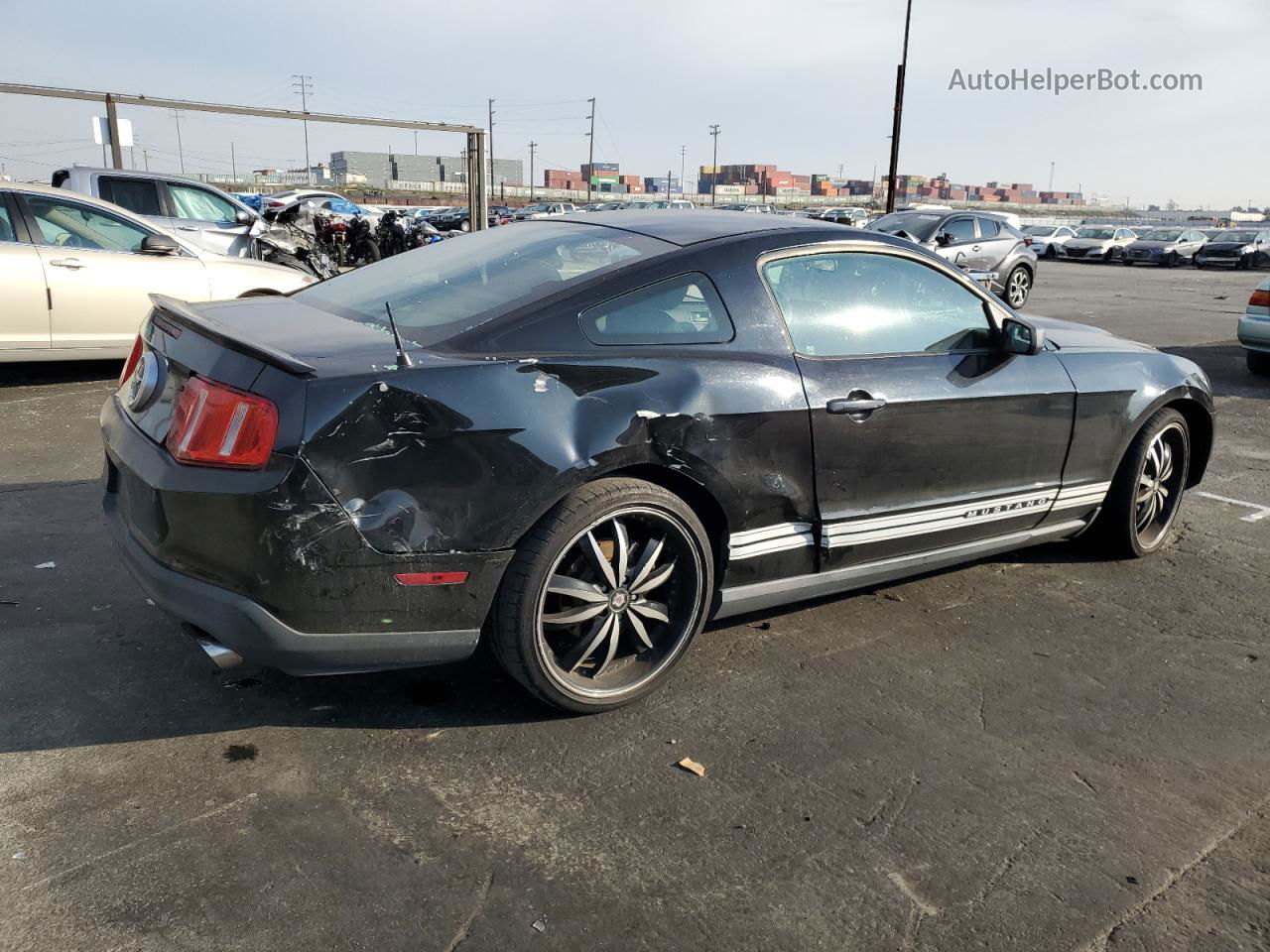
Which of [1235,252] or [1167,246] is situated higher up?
[1167,246]

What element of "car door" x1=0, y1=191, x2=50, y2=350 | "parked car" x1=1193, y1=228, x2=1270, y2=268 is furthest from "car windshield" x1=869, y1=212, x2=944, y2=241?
"parked car" x1=1193, y1=228, x2=1270, y2=268

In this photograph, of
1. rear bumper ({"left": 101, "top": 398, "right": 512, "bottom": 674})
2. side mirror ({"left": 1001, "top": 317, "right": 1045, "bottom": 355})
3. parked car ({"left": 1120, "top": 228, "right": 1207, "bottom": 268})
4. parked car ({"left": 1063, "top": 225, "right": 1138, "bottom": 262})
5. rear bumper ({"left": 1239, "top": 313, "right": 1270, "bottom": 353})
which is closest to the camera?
A: rear bumper ({"left": 101, "top": 398, "right": 512, "bottom": 674})

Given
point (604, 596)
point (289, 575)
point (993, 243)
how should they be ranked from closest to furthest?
1. point (289, 575)
2. point (604, 596)
3. point (993, 243)

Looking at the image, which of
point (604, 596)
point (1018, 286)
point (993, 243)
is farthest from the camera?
point (1018, 286)

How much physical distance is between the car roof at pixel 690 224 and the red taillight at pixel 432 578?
1.39 m

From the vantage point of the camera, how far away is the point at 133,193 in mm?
10914

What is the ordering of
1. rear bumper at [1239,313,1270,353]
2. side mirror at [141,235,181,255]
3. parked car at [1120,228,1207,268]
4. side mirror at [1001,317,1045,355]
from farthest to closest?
1. parked car at [1120,228,1207,268]
2. rear bumper at [1239,313,1270,353]
3. side mirror at [141,235,181,255]
4. side mirror at [1001,317,1045,355]

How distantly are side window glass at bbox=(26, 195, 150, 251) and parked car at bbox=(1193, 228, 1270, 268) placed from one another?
36259mm

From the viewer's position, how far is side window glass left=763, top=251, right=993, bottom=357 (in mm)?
3523

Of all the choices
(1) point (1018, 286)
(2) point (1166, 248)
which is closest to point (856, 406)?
(1) point (1018, 286)

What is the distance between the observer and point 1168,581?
15.0 ft

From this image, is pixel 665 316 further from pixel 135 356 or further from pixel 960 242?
pixel 960 242

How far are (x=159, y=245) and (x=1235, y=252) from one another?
3621 cm

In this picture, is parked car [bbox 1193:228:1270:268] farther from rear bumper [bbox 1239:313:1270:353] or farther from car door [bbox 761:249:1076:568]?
car door [bbox 761:249:1076:568]
